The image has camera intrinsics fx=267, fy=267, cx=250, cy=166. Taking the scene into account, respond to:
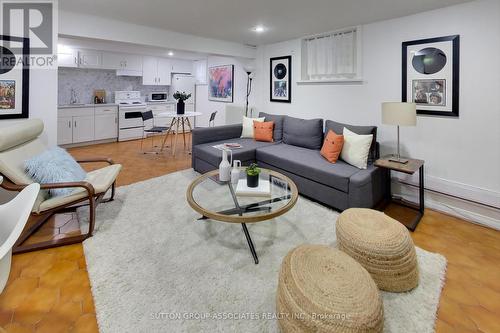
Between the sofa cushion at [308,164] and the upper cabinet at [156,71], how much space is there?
5.02m

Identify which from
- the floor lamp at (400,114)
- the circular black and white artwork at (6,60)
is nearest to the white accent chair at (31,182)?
the circular black and white artwork at (6,60)

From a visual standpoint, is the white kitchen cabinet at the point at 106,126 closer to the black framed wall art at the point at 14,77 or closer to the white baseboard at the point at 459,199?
the black framed wall art at the point at 14,77

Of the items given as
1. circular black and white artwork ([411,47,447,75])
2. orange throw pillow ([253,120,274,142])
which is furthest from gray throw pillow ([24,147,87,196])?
circular black and white artwork ([411,47,447,75])

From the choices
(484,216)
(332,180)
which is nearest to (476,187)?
(484,216)

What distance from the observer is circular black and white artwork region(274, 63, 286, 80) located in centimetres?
490

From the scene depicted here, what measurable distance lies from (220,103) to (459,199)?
18.0 feet

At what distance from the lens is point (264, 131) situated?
14.7 feet

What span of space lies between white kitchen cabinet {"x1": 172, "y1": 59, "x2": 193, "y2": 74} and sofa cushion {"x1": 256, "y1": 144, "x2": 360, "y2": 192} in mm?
5225

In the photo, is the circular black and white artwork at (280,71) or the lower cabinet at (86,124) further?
the lower cabinet at (86,124)

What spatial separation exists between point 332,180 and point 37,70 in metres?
3.40

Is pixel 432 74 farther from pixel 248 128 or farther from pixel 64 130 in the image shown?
pixel 64 130

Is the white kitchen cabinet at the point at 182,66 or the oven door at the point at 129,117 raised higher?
the white kitchen cabinet at the point at 182,66

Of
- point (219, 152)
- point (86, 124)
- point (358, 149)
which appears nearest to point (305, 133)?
point (358, 149)

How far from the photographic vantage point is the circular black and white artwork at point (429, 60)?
2970mm
